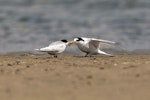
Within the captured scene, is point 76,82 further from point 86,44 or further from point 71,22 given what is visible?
point 71,22

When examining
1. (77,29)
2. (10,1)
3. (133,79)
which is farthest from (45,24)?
(133,79)

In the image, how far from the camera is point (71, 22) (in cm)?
1820

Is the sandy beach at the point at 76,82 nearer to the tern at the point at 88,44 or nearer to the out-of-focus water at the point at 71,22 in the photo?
the tern at the point at 88,44

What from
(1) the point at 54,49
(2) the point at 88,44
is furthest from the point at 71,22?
(1) the point at 54,49

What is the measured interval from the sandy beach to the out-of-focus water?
453 centimetres

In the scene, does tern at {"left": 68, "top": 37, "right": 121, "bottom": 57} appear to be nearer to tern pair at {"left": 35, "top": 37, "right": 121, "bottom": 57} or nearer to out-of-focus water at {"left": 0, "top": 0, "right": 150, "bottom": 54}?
tern pair at {"left": 35, "top": 37, "right": 121, "bottom": 57}

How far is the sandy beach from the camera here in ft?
20.6

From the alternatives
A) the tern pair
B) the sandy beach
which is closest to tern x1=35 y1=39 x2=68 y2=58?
the tern pair

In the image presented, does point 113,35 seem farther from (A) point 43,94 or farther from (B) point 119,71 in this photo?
(A) point 43,94

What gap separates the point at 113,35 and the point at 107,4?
27.5ft

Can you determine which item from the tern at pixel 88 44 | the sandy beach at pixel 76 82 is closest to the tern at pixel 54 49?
the tern at pixel 88 44

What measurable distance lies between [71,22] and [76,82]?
37.2ft

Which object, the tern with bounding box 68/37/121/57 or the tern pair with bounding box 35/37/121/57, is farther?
the tern with bounding box 68/37/121/57

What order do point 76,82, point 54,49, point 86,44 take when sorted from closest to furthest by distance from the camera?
point 76,82
point 54,49
point 86,44
